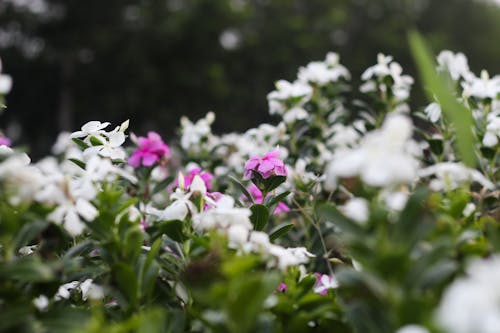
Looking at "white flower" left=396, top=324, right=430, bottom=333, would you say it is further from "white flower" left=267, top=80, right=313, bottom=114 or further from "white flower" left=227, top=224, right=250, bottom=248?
"white flower" left=267, top=80, right=313, bottom=114

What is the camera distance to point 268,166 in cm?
177

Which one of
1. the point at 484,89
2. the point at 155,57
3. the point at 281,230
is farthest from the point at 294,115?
the point at 155,57

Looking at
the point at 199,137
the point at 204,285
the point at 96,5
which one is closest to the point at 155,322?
the point at 204,285

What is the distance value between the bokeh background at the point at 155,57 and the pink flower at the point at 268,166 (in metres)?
16.5

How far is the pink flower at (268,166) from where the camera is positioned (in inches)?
69.7

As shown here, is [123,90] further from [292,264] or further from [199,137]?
[292,264]

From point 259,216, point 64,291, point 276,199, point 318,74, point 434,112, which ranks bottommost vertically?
point 64,291

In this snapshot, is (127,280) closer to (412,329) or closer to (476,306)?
(412,329)

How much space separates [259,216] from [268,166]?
28cm

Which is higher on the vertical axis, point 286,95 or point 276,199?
point 286,95

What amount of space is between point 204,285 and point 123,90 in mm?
18639

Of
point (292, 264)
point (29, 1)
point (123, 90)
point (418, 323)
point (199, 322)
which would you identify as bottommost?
point (418, 323)

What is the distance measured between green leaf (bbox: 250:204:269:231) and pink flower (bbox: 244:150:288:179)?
28 cm

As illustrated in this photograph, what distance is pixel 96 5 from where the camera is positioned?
1809 centimetres
